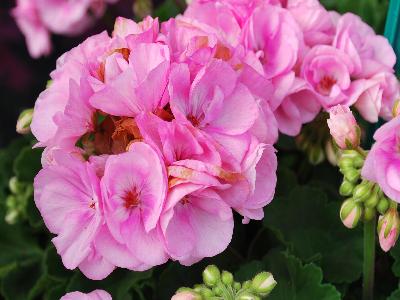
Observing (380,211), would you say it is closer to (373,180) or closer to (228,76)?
(373,180)

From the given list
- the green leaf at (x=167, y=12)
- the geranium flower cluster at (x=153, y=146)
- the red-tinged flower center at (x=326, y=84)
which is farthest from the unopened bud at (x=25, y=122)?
the green leaf at (x=167, y=12)

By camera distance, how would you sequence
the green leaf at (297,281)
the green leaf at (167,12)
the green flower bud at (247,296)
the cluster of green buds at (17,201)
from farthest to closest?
the green leaf at (167,12) < the cluster of green buds at (17,201) < the green leaf at (297,281) < the green flower bud at (247,296)

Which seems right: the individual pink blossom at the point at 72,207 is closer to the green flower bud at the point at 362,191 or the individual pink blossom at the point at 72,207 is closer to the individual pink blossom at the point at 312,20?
the green flower bud at the point at 362,191

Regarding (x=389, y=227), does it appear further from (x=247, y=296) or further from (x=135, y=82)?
(x=135, y=82)

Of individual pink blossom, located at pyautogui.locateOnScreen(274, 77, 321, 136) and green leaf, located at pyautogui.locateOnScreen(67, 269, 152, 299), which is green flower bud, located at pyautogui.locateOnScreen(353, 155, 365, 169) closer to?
individual pink blossom, located at pyautogui.locateOnScreen(274, 77, 321, 136)

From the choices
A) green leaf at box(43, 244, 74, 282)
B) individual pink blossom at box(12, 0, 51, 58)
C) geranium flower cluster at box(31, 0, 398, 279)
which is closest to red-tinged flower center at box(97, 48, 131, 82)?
geranium flower cluster at box(31, 0, 398, 279)

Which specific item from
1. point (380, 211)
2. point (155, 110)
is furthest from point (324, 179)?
point (155, 110)
